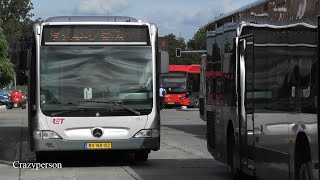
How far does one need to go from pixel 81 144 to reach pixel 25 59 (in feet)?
Result: 6.90

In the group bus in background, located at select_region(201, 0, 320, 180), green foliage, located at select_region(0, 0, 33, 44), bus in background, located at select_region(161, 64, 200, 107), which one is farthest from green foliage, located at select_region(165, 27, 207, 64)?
bus in background, located at select_region(201, 0, 320, 180)

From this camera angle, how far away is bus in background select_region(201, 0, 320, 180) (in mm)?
7250

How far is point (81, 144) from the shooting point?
535 inches

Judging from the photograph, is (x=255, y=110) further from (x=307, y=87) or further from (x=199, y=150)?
(x=199, y=150)

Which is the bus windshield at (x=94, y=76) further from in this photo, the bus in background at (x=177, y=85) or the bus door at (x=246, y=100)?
the bus in background at (x=177, y=85)

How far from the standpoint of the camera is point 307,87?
718cm

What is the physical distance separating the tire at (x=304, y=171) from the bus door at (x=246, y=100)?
87.2 inches

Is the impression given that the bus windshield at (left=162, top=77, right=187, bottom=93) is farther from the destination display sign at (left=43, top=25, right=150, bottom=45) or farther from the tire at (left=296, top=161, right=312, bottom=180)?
the tire at (left=296, top=161, right=312, bottom=180)

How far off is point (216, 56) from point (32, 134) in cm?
414

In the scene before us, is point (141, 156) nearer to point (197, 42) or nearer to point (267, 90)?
→ point (267, 90)

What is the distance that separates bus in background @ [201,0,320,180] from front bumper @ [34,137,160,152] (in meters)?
1.36

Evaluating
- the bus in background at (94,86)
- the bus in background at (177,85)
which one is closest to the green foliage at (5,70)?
the bus in background at (177,85)

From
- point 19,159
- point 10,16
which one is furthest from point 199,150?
point 10,16

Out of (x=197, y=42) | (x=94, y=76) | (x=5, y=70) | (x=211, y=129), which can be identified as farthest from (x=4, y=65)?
(x=197, y=42)
